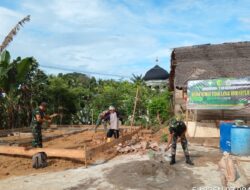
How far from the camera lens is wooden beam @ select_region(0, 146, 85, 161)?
9.30 m

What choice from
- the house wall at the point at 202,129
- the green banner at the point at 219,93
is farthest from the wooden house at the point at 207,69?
the green banner at the point at 219,93

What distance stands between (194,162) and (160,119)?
1162 cm

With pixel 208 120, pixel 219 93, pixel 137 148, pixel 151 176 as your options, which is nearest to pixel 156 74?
pixel 208 120

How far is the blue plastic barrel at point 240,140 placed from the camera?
1041 centimetres

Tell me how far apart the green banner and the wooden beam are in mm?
6320

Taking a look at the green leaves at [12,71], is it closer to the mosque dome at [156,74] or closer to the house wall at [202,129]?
the house wall at [202,129]

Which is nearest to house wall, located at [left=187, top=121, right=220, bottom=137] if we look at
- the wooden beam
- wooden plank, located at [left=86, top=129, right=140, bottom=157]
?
wooden plank, located at [left=86, top=129, right=140, bottom=157]

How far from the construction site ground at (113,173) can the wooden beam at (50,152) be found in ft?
0.65

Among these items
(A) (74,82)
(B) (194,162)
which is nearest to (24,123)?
(A) (74,82)

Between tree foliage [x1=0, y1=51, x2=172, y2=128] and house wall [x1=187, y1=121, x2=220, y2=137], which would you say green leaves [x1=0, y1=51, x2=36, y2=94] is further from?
house wall [x1=187, y1=121, x2=220, y2=137]

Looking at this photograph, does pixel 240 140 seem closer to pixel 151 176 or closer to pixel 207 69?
pixel 151 176

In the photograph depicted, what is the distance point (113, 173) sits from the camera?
8156 millimetres

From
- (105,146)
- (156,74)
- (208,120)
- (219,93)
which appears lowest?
(105,146)

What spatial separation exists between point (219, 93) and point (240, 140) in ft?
12.1
